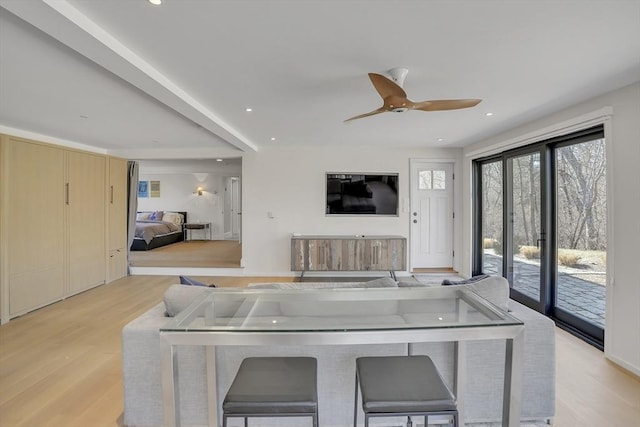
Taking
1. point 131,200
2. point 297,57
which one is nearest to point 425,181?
point 297,57

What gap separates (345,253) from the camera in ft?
16.2

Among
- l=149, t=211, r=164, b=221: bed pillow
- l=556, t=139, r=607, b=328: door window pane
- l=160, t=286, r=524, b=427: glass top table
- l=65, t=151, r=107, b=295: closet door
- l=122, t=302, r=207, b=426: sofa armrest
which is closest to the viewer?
l=160, t=286, r=524, b=427: glass top table

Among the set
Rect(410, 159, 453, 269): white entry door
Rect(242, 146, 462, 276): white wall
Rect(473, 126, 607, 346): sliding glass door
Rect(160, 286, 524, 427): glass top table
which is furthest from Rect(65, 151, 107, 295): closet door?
Rect(473, 126, 607, 346): sliding glass door

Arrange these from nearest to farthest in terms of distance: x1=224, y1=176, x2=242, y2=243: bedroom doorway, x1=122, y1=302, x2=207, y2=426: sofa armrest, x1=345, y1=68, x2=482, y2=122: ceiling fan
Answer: x1=122, y1=302, x2=207, y2=426: sofa armrest, x1=345, y1=68, x2=482, y2=122: ceiling fan, x1=224, y1=176, x2=242, y2=243: bedroom doorway

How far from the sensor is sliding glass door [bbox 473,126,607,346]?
3.02m

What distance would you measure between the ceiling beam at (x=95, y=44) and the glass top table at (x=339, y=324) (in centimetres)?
148

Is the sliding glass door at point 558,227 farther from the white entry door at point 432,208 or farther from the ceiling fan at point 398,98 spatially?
the ceiling fan at point 398,98

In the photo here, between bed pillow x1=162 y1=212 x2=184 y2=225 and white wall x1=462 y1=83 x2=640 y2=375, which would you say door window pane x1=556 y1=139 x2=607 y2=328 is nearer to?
white wall x1=462 y1=83 x2=640 y2=375

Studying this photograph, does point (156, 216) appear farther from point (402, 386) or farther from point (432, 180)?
point (402, 386)

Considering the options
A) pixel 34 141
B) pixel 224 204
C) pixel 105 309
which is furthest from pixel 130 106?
pixel 224 204

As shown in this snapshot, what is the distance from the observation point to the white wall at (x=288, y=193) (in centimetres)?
A: 538

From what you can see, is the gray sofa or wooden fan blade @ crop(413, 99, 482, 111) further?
wooden fan blade @ crop(413, 99, 482, 111)

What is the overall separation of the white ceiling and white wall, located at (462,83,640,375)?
0.21 meters

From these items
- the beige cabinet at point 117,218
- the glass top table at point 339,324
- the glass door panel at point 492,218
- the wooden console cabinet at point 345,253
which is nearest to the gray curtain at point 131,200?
the beige cabinet at point 117,218
